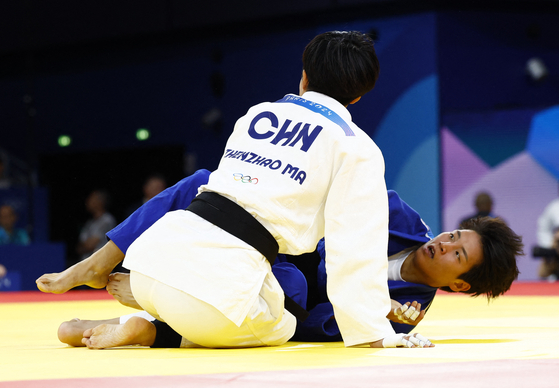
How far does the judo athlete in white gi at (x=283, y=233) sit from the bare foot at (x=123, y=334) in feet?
0.30

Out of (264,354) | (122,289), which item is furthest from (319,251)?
(264,354)

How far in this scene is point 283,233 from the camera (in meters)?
2.21

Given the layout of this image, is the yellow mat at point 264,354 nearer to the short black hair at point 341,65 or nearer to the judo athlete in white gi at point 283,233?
the judo athlete in white gi at point 283,233

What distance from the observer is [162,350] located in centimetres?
234

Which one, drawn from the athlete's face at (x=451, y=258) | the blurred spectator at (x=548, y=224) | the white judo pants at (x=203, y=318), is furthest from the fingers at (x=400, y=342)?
the blurred spectator at (x=548, y=224)

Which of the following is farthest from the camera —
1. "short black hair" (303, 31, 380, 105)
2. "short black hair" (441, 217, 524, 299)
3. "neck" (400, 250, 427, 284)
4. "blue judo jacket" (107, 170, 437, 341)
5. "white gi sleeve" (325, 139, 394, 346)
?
"neck" (400, 250, 427, 284)

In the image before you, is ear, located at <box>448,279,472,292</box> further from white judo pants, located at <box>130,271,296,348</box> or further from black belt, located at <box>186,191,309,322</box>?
black belt, located at <box>186,191,309,322</box>

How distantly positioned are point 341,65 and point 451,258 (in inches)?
32.9

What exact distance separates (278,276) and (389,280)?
518mm

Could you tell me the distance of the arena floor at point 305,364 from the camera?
1.62 meters

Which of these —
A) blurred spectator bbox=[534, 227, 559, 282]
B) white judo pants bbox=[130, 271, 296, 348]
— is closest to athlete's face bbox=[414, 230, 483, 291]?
white judo pants bbox=[130, 271, 296, 348]

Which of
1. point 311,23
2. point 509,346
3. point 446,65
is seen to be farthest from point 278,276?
point 311,23

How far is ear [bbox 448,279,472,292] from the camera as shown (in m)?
2.76

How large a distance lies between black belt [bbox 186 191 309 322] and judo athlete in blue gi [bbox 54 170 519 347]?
1.06 ft
